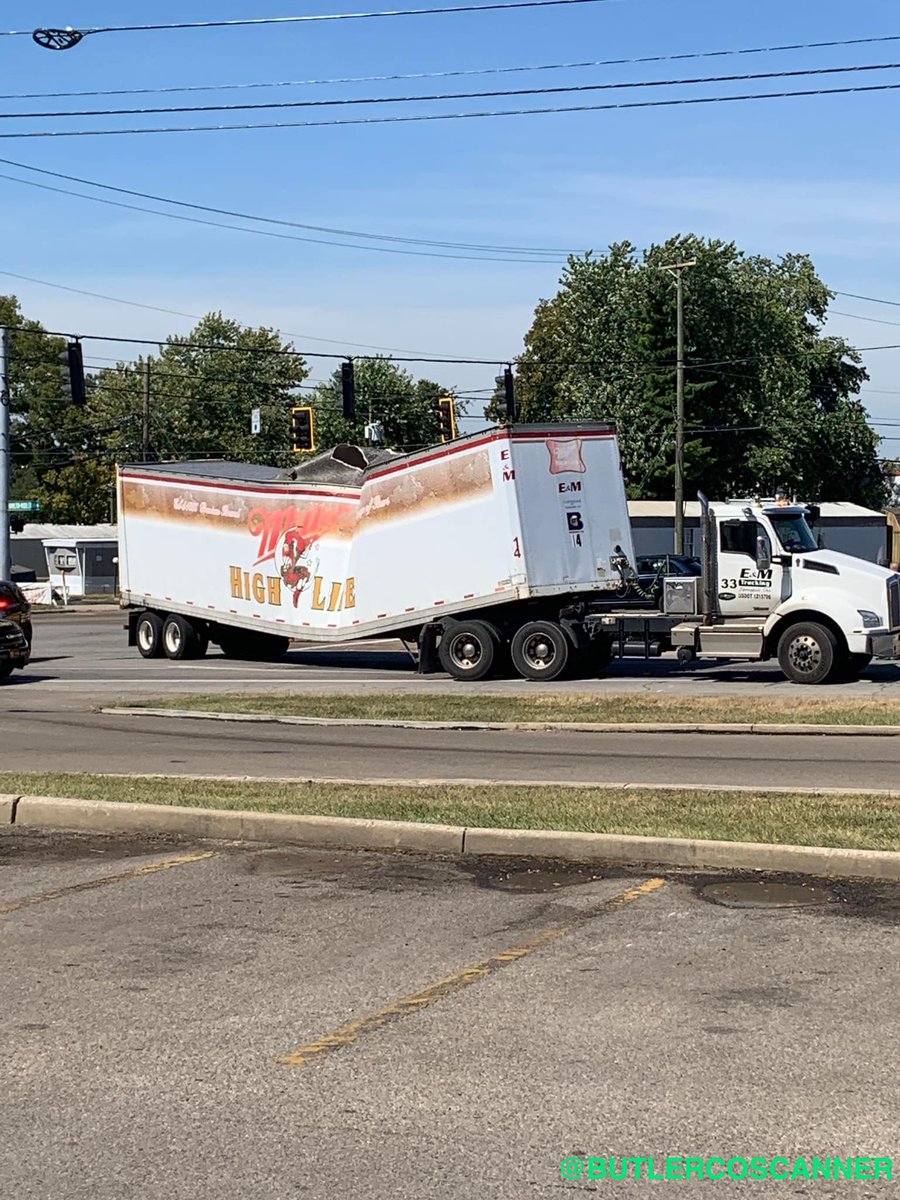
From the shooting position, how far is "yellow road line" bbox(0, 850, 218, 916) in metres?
8.57

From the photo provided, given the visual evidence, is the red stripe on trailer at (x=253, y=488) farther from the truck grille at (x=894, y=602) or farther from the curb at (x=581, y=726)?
the truck grille at (x=894, y=602)

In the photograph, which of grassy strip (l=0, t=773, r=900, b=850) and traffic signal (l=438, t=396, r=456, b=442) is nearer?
grassy strip (l=0, t=773, r=900, b=850)

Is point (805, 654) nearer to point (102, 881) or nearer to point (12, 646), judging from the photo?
point (12, 646)

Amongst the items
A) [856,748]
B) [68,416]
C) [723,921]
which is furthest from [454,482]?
[68,416]

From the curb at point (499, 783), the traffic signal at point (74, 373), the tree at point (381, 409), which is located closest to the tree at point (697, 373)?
the tree at point (381, 409)

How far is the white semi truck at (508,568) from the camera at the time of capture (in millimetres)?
23547

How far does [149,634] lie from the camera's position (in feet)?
103

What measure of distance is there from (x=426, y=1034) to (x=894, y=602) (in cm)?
1863

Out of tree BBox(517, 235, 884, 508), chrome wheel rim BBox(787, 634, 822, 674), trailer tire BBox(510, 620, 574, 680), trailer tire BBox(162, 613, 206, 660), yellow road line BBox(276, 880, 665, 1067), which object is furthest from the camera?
tree BBox(517, 235, 884, 508)

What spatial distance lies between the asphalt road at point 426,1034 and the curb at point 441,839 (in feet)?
1.09

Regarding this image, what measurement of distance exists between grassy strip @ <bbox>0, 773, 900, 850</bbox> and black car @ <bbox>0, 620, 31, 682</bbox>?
12.3 metres

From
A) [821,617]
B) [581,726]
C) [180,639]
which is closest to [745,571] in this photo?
[821,617]
